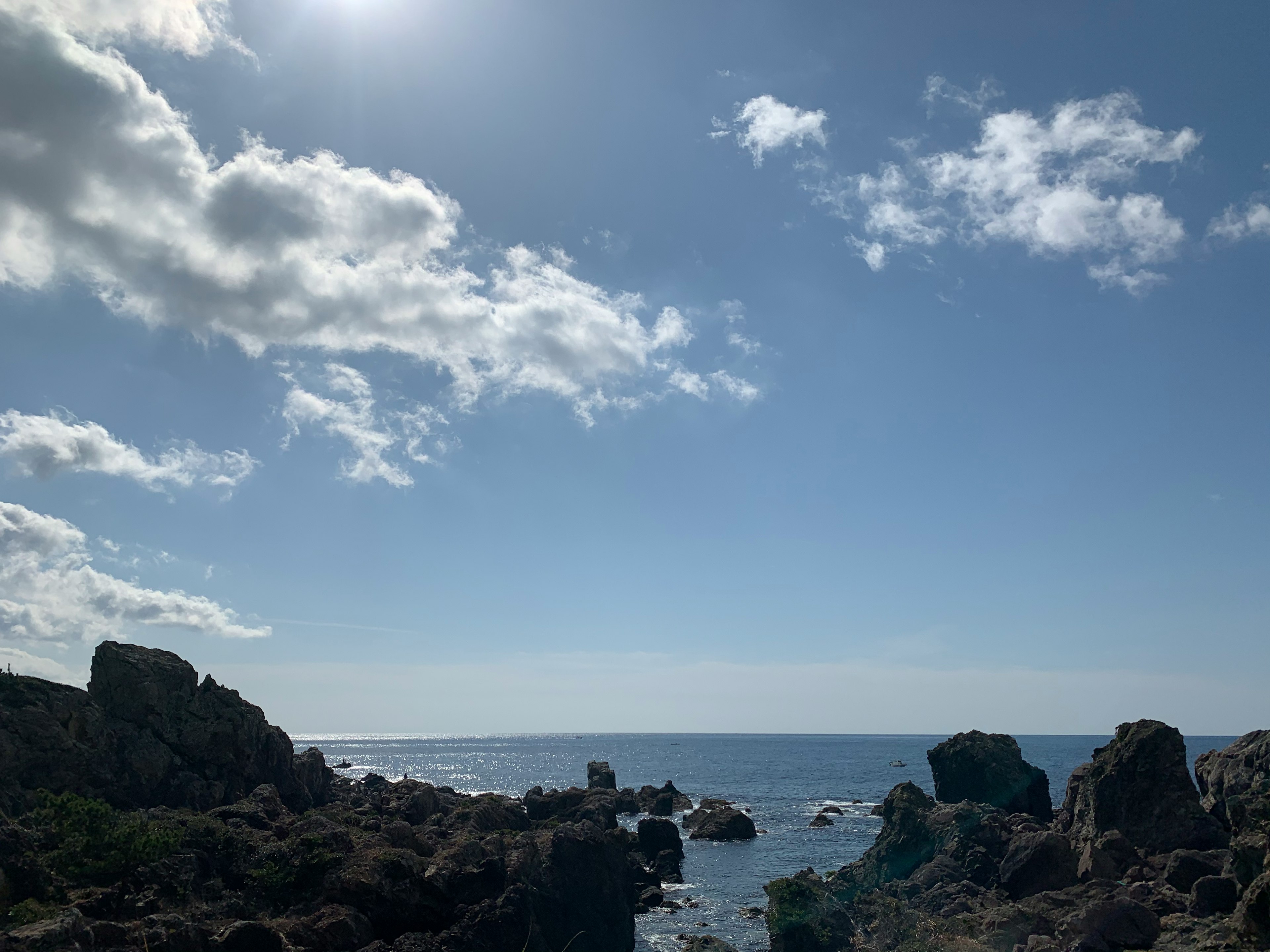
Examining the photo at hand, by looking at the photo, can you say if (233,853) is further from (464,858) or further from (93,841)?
(464,858)

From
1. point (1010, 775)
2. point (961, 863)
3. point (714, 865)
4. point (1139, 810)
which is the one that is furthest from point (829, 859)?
point (1139, 810)

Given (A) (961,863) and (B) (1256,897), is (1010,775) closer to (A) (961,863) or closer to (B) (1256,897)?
(A) (961,863)

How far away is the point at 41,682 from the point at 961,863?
6344cm

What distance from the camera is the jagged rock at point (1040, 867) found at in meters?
46.6

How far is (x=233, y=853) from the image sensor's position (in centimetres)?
4191

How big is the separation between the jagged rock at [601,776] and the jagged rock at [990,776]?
52.8 meters

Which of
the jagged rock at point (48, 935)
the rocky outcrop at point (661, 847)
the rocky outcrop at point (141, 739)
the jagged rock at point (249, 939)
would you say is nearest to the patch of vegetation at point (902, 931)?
the rocky outcrop at point (661, 847)

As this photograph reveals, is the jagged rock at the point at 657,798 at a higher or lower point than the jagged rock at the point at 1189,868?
lower

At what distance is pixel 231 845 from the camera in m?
42.3

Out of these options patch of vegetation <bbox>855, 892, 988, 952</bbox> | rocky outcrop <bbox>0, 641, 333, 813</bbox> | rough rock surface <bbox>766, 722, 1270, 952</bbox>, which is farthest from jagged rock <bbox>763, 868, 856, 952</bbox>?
rocky outcrop <bbox>0, 641, 333, 813</bbox>

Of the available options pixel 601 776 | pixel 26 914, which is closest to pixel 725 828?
pixel 601 776

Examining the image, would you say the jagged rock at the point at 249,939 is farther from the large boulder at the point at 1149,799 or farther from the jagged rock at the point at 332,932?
the large boulder at the point at 1149,799

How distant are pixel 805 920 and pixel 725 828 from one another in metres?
47.8

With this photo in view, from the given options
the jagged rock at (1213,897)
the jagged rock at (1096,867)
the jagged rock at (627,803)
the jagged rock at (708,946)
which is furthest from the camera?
the jagged rock at (627,803)
